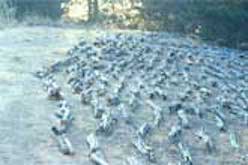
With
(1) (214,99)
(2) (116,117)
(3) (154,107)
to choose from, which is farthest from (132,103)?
(1) (214,99)

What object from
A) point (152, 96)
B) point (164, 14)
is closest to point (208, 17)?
point (164, 14)

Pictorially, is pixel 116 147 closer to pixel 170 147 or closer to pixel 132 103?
pixel 170 147

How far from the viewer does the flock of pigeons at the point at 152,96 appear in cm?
599

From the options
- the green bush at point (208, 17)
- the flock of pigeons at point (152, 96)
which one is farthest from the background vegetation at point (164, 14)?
the flock of pigeons at point (152, 96)

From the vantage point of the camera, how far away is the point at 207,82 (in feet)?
31.4

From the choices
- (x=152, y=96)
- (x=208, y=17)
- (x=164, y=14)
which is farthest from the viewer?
(x=164, y=14)

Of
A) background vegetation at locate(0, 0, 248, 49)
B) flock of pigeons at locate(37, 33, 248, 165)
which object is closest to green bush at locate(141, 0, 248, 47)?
background vegetation at locate(0, 0, 248, 49)

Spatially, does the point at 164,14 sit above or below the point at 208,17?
below

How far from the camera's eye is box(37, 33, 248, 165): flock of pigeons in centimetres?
599

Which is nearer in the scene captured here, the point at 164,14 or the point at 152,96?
the point at 152,96

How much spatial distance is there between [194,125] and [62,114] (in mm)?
1270

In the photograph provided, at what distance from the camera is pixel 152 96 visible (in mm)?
7945

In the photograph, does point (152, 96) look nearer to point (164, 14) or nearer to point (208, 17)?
point (208, 17)

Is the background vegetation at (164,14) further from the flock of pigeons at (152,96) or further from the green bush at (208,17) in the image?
the flock of pigeons at (152,96)
